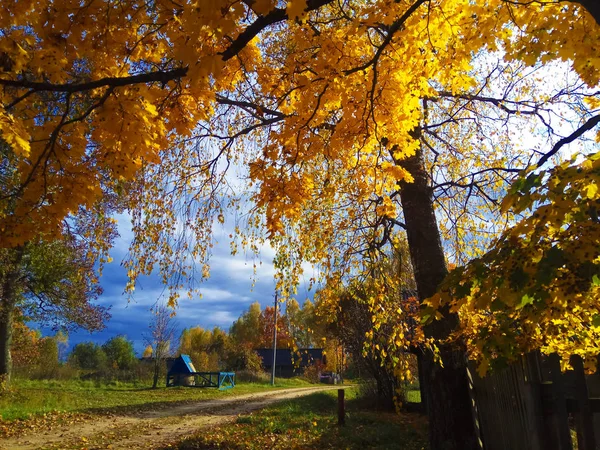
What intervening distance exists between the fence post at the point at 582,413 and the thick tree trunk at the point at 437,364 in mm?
2074

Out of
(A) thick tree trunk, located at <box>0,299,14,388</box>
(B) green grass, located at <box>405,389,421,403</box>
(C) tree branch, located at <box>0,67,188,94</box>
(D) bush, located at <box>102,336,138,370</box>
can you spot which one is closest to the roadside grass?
(B) green grass, located at <box>405,389,421,403</box>

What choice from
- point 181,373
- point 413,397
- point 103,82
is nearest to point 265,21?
point 103,82

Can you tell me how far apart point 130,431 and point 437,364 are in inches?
301

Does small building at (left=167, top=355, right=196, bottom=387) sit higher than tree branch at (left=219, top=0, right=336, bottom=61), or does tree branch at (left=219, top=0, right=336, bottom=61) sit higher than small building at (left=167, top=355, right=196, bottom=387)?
tree branch at (left=219, top=0, right=336, bottom=61)

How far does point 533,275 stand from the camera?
6.99ft

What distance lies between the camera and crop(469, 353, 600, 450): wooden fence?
10.0ft

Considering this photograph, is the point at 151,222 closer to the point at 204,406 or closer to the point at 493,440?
the point at 493,440

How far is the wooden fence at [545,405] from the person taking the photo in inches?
121

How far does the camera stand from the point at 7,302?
1422 cm

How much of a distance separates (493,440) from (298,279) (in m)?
3.54

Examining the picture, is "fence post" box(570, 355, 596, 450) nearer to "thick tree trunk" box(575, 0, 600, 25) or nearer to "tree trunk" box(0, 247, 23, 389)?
"thick tree trunk" box(575, 0, 600, 25)

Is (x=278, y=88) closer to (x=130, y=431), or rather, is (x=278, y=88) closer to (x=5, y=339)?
(x=130, y=431)

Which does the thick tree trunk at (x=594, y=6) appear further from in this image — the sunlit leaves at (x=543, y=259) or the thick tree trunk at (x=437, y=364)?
the thick tree trunk at (x=437, y=364)

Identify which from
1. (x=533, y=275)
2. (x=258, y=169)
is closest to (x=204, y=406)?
(x=258, y=169)
